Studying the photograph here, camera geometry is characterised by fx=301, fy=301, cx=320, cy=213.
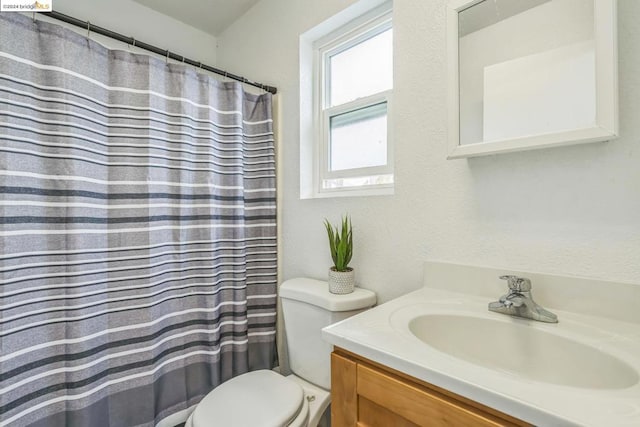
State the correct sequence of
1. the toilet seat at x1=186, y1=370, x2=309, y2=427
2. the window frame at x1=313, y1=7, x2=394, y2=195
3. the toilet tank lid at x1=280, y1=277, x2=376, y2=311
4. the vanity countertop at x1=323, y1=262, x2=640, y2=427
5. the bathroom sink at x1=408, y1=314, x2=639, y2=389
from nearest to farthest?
the vanity countertop at x1=323, y1=262, x2=640, y2=427 < the bathroom sink at x1=408, y1=314, x2=639, y2=389 < the toilet seat at x1=186, y1=370, x2=309, y2=427 < the toilet tank lid at x1=280, y1=277, x2=376, y2=311 < the window frame at x1=313, y1=7, x2=394, y2=195

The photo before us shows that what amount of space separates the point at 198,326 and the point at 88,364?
40 cm

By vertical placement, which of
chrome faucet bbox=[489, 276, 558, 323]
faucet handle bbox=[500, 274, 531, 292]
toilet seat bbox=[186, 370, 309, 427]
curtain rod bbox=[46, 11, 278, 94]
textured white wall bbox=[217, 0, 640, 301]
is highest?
curtain rod bbox=[46, 11, 278, 94]

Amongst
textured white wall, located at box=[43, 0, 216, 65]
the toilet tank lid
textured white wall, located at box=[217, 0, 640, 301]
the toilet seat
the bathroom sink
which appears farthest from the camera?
textured white wall, located at box=[43, 0, 216, 65]

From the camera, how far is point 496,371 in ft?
2.07

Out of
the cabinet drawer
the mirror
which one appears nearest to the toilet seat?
the cabinet drawer

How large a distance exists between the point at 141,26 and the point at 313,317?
1893mm

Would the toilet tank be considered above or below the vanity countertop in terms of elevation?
below

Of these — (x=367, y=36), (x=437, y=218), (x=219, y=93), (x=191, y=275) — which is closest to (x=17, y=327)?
(x=191, y=275)

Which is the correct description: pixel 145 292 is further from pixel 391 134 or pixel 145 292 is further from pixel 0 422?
pixel 391 134

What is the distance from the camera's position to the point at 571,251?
81 centimetres

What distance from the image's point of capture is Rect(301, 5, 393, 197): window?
53.2 inches

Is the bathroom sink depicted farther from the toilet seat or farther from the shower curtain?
the shower curtain

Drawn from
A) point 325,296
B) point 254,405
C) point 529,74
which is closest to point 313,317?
point 325,296

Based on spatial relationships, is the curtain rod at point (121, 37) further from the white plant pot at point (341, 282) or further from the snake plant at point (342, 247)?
the white plant pot at point (341, 282)
